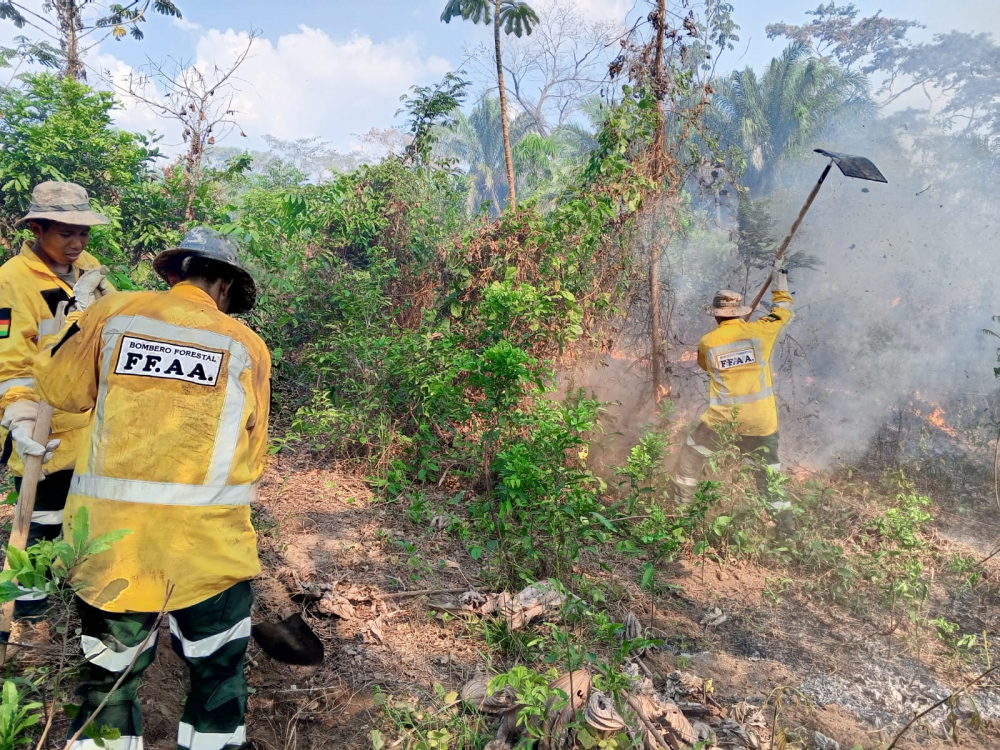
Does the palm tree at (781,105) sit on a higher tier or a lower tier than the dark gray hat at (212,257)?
higher

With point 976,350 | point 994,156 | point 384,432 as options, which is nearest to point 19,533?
point 384,432

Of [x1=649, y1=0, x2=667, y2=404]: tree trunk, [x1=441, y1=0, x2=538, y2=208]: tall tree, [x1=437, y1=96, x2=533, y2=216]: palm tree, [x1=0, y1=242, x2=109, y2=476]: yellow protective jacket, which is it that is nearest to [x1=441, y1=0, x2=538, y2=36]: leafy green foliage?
[x1=441, y1=0, x2=538, y2=208]: tall tree

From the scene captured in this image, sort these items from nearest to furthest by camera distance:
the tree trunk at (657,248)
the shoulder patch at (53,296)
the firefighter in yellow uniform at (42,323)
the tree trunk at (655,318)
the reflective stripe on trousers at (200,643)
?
the reflective stripe on trousers at (200,643) → the firefighter in yellow uniform at (42,323) → the shoulder patch at (53,296) → the tree trunk at (657,248) → the tree trunk at (655,318)

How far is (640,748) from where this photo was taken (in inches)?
91.7

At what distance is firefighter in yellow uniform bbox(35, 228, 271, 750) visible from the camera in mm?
2014

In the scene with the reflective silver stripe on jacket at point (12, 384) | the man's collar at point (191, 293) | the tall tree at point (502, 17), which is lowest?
the reflective silver stripe on jacket at point (12, 384)

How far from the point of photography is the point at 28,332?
2844 mm

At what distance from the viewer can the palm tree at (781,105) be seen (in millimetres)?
21906

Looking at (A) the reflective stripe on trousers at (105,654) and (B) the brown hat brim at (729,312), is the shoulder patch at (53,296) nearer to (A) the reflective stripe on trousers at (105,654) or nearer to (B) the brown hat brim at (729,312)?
(A) the reflective stripe on trousers at (105,654)

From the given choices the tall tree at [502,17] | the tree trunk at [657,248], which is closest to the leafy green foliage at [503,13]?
the tall tree at [502,17]

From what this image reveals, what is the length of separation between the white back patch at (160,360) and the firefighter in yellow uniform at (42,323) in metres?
0.83

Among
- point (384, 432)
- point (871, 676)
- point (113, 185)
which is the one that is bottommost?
point (871, 676)

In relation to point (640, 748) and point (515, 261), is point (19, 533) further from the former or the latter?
point (515, 261)

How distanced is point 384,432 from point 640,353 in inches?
127
